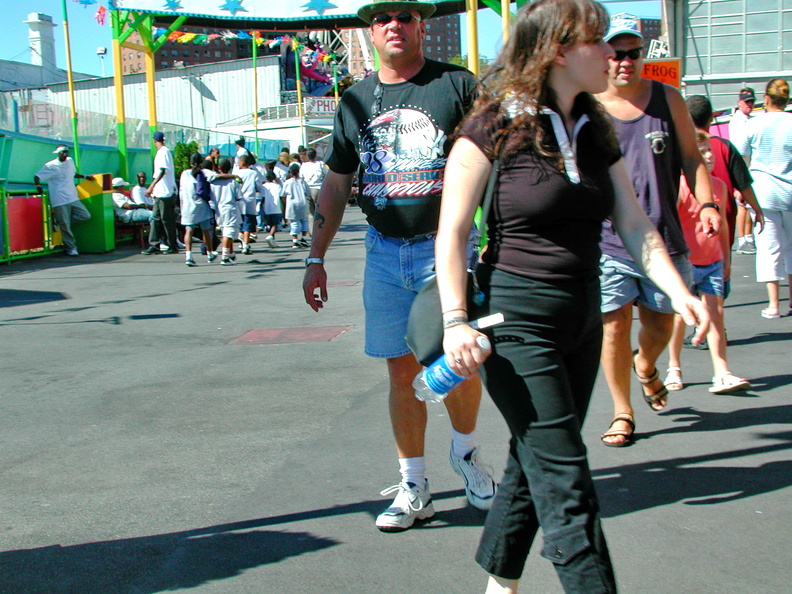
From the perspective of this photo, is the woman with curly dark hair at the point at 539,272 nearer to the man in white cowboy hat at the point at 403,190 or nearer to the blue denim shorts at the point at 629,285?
the man in white cowboy hat at the point at 403,190

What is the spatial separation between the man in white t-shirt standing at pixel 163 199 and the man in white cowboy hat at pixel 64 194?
3.94ft

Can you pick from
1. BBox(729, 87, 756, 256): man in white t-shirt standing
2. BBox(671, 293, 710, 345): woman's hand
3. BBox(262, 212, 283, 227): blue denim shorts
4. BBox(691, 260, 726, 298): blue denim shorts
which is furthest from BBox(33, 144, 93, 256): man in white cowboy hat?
BBox(671, 293, 710, 345): woman's hand

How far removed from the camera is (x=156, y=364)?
6.68m

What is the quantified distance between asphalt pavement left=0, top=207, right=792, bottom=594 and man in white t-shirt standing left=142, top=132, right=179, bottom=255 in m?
8.35

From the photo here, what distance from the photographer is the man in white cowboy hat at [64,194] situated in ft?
50.3

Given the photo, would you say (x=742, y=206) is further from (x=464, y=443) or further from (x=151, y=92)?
(x=151, y=92)

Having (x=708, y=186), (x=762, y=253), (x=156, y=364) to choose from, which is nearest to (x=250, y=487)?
(x=708, y=186)

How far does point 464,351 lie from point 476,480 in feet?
4.65

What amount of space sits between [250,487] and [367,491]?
1.72ft

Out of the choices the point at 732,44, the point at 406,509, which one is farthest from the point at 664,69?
the point at 732,44

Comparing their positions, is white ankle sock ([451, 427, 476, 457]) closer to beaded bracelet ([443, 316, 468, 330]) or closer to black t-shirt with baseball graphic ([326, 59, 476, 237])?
black t-shirt with baseball graphic ([326, 59, 476, 237])

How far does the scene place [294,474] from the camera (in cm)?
406

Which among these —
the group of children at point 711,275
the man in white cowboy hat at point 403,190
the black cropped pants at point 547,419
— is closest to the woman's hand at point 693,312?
the black cropped pants at point 547,419

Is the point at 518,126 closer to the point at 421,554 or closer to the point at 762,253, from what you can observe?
the point at 421,554
